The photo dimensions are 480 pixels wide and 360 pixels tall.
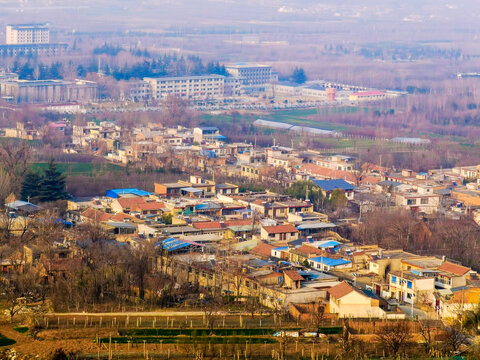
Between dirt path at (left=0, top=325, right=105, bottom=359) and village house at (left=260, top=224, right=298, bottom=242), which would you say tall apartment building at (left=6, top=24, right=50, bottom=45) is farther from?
dirt path at (left=0, top=325, right=105, bottom=359)

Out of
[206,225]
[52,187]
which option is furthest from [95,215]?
[52,187]

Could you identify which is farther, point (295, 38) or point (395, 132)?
point (295, 38)

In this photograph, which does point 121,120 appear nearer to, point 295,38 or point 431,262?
point 431,262

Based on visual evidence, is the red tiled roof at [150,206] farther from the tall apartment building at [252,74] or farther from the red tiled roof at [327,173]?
the tall apartment building at [252,74]

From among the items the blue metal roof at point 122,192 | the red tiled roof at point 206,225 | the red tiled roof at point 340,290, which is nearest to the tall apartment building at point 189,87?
the blue metal roof at point 122,192

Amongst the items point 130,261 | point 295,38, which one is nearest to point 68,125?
point 130,261

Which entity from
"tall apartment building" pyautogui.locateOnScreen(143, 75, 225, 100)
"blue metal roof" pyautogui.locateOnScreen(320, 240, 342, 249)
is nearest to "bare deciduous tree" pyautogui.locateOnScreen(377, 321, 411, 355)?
"blue metal roof" pyautogui.locateOnScreen(320, 240, 342, 249)
